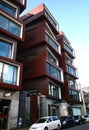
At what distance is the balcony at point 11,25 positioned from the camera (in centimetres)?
2573

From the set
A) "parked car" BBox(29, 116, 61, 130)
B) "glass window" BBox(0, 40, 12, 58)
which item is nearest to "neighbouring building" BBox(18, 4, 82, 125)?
"parked car" BBox(29, 116, 61, 130)

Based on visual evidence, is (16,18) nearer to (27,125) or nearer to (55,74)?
(55,74)

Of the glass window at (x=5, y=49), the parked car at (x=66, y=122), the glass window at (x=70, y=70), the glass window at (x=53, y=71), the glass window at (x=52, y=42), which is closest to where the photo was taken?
the parked car at (x=66, y=122)

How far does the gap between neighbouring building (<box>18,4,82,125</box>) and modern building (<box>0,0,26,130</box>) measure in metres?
1.84

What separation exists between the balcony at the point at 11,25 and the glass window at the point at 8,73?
588 cm

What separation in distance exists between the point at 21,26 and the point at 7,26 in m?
3.31

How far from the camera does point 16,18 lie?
93.2 ft

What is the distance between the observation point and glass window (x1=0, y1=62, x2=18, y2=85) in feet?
73.7

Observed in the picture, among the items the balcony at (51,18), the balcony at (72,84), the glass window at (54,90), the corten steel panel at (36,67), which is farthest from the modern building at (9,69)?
the balcony at (72,84)

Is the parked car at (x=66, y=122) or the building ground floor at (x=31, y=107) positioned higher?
the building ground floor at (x=31, y=107)

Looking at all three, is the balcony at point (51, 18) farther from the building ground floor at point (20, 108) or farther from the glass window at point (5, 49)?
the building ground floor at point (20, 108)

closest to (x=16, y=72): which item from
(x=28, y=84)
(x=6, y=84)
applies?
(x=6, y=84)

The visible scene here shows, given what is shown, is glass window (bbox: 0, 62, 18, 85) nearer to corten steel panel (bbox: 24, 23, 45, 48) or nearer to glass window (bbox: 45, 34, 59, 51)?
corten steel panel (bbox: 24, 23, 45, 48)

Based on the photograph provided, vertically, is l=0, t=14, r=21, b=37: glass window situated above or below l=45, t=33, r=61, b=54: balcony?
below
